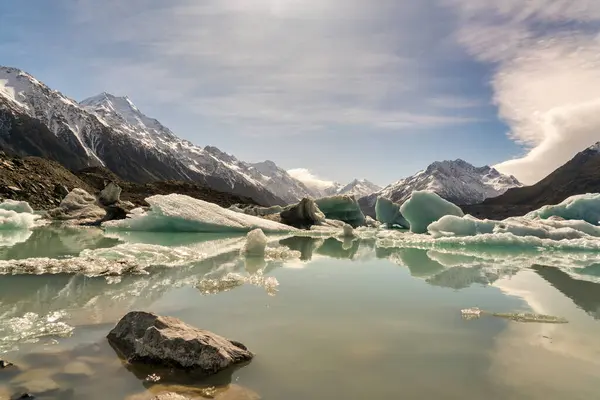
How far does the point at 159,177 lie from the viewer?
19925 centimetres

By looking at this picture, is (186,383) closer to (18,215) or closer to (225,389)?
(225,389)

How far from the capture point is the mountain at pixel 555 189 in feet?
442

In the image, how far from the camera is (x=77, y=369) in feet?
14.7

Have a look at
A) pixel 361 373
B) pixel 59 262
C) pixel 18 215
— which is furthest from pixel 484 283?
pixel 18 215

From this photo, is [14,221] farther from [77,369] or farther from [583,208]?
[583,208]

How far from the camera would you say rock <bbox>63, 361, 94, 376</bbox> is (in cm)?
441

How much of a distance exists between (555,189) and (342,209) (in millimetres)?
131906

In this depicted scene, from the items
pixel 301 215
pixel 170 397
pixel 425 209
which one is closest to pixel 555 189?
pixel 425 209

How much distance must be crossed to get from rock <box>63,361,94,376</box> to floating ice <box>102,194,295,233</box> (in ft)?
71.5

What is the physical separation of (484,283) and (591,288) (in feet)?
7.61

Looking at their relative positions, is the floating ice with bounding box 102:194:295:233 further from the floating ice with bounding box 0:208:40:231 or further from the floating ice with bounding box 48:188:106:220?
the floating ice with bounding box 48:188:106:220

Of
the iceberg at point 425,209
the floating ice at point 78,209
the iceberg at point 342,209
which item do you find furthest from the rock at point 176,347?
the iceberg at point 342,209

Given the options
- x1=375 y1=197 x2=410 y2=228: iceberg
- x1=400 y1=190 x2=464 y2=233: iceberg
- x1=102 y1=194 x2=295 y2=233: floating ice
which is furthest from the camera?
x1=375 y1=197 x2=410 y2=228: iceberg

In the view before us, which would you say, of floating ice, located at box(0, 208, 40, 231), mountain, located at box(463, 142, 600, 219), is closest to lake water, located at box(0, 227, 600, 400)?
floating ice, located at box(0, 208, 40, 231)
